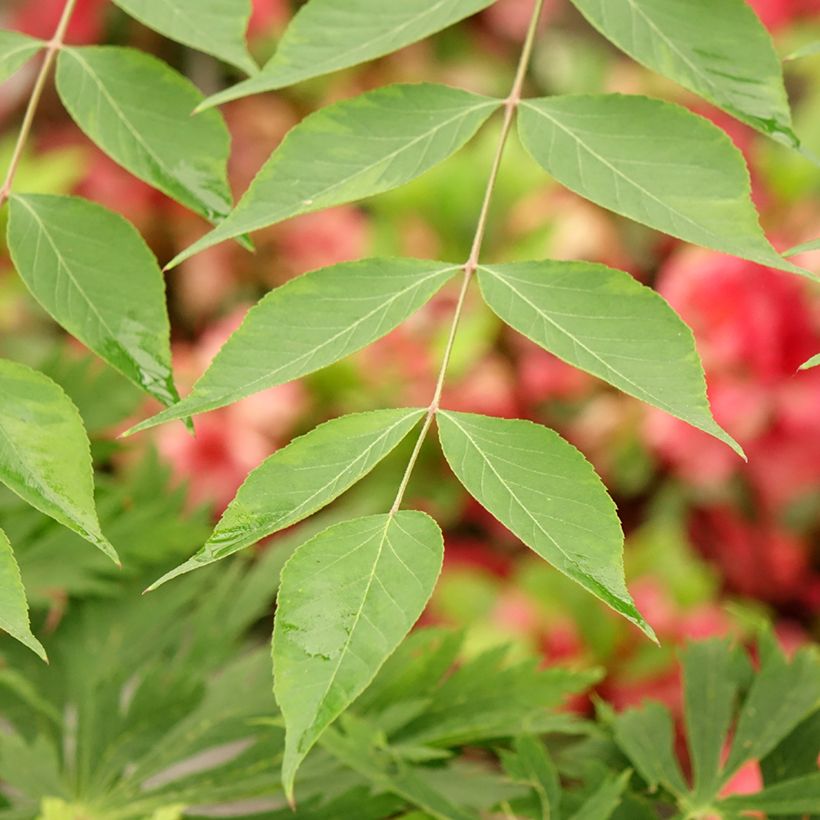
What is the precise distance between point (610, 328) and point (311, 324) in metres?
0.08

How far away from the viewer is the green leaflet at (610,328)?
0.31 m

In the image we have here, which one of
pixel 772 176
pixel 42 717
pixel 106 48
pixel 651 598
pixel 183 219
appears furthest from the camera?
pixel 183 219

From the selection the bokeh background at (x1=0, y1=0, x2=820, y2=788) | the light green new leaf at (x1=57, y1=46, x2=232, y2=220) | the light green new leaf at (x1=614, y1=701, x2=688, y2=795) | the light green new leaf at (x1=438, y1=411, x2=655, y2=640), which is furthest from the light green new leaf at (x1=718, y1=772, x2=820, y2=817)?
the bokeh background at (x1=0, y1=0, x2=820, y2=788)

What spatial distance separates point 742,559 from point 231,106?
865mm

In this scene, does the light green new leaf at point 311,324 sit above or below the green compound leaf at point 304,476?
above

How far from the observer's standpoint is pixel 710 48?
357 mm

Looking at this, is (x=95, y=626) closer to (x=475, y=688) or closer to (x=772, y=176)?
(x=475, y=688)

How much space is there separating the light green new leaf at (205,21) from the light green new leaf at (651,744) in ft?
0.92

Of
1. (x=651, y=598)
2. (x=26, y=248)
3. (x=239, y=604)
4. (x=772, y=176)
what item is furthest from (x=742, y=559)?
(x=26, y=248)

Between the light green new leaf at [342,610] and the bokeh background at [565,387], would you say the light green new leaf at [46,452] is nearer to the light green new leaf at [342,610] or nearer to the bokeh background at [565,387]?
the light green new leaf at [342,610]

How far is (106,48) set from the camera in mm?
393


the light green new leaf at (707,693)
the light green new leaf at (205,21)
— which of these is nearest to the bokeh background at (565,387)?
the light green new leaf at (707,693)

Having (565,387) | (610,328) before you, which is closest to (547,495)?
(610,328)

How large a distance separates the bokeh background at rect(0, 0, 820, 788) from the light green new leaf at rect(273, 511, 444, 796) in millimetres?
508
